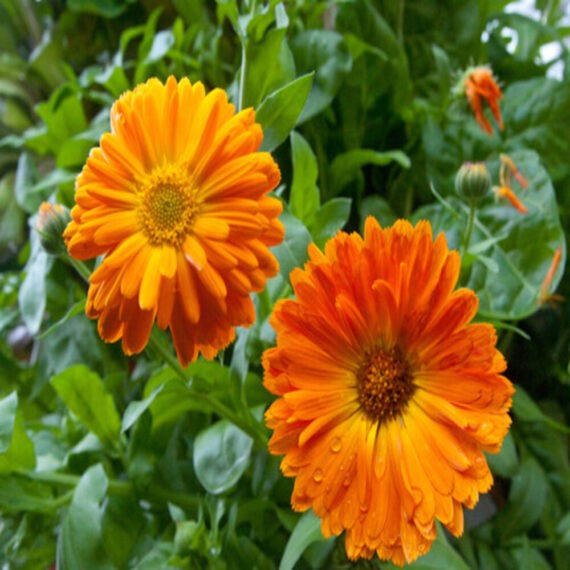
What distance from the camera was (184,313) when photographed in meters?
0.34

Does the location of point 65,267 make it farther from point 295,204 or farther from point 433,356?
point 433,356

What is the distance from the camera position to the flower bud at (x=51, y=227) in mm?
432

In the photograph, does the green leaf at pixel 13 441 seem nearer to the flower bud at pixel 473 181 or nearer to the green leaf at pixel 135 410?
the green leaf at pixel 135 410

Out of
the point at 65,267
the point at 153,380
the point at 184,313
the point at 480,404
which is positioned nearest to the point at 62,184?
the point at 65,267

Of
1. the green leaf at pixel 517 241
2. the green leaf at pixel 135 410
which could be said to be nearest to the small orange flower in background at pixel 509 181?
the green leaf at pixel 517 241

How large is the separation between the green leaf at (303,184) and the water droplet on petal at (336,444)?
7.7 inches

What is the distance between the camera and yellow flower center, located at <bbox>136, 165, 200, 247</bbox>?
354 mm

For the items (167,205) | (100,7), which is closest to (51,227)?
(167,205)

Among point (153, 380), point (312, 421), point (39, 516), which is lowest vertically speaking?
point (39, 516)

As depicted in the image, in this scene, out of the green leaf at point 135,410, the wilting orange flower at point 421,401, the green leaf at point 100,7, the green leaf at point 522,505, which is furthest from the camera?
the green leaf at point 100,7

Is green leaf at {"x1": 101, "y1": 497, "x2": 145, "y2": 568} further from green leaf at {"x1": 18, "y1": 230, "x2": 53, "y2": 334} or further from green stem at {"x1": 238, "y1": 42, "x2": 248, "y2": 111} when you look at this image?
green stem at {"x1": 238, "y1": 42, "x2": 248, "y2": 111}

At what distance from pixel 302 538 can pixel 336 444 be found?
0.34 feet

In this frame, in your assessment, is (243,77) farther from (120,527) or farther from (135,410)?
(120,527)

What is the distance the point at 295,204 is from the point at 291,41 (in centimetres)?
25
